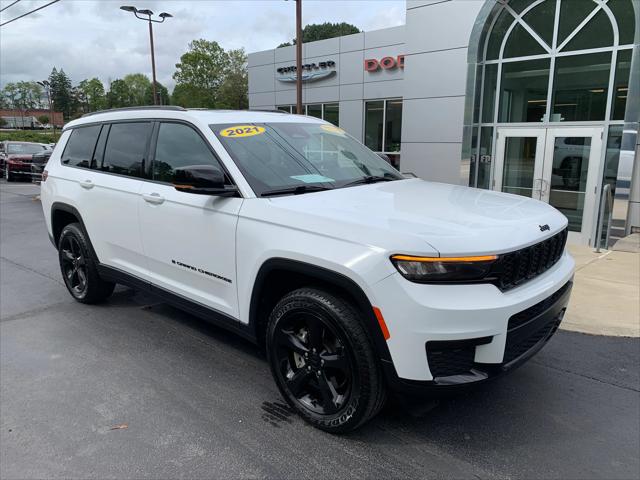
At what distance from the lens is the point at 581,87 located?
30.1ft

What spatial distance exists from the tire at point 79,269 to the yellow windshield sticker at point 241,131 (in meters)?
2.22

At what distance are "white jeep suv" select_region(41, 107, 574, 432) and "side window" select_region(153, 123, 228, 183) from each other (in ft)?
0.05

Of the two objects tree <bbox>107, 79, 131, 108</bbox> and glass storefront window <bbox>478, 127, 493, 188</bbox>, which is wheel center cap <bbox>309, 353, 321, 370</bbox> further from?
tree <bbox>107, 79, 131, 108</bbox>

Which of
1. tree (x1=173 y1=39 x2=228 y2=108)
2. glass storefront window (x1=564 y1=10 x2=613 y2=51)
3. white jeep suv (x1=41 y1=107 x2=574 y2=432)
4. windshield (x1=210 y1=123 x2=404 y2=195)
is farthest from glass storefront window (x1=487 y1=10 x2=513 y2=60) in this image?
tree (x1=173 y1=39 x2=228 y2=108)

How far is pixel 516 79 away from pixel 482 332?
29.8 feet

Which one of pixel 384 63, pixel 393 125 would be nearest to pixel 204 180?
pixel 393 125

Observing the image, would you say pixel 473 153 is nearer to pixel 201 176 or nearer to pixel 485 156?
pixel 485 156

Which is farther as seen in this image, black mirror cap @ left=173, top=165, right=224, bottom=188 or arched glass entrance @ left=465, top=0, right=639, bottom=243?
arched glass entrance @ left=465, top=0, right=639, bottom=243

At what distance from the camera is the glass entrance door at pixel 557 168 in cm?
906

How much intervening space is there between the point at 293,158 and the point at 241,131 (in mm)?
451

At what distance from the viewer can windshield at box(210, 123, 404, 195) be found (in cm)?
344

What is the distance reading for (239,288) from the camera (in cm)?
332

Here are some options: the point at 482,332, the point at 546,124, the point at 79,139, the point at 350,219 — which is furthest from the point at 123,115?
the point at 546,124

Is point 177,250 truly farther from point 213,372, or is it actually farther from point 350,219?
point 350,219
